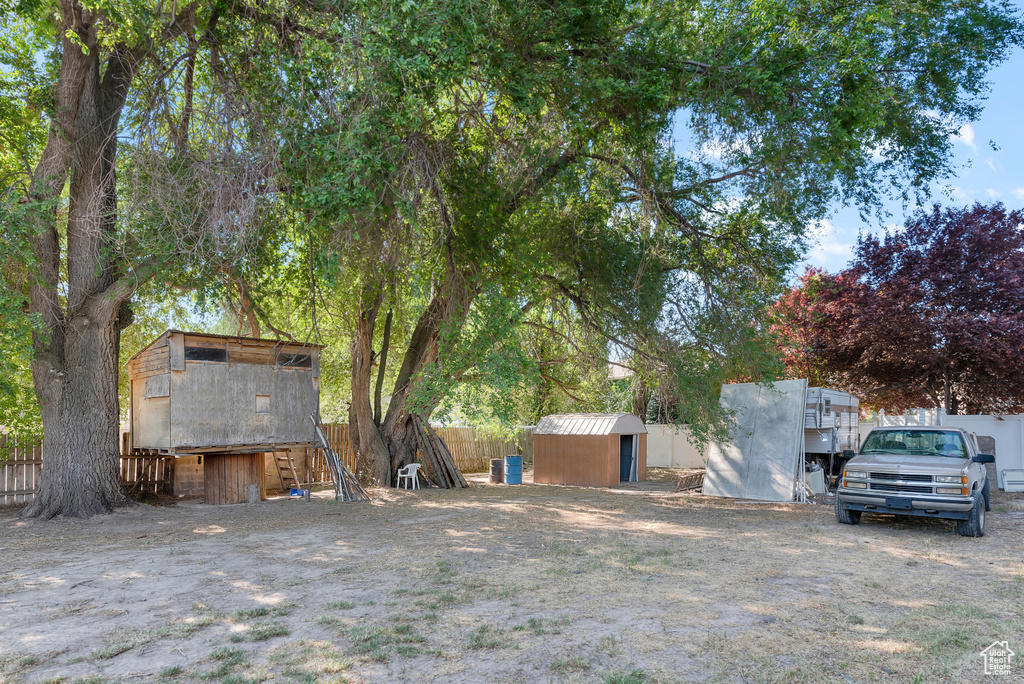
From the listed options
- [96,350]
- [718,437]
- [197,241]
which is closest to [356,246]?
[197,241]

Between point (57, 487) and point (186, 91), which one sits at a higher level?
point (186, 91)

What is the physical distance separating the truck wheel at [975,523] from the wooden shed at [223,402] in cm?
1288

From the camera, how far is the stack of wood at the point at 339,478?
15898 mm

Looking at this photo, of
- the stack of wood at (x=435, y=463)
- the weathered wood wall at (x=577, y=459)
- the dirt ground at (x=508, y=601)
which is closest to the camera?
the dirt ground at (x=508, y=601)

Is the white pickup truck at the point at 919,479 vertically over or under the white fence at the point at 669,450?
over

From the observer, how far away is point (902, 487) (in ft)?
34.2

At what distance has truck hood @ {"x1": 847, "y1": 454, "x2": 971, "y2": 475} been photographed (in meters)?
10.2

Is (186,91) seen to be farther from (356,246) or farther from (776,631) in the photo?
(776,631)

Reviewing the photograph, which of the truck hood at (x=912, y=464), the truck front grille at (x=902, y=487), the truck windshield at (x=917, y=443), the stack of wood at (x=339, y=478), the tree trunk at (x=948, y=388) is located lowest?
the stack of wood at (x=339, y=478)

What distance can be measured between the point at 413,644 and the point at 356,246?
25.1ft

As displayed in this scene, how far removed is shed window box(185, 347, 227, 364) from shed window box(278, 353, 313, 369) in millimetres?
1348

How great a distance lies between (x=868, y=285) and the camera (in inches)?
766

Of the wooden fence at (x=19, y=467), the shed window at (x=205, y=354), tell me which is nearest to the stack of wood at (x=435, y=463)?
the shed window at (x=205, y=354)

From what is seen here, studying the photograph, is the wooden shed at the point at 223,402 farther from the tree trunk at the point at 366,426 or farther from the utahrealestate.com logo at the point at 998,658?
the utahrealestate.com logo at the point at 998,658
